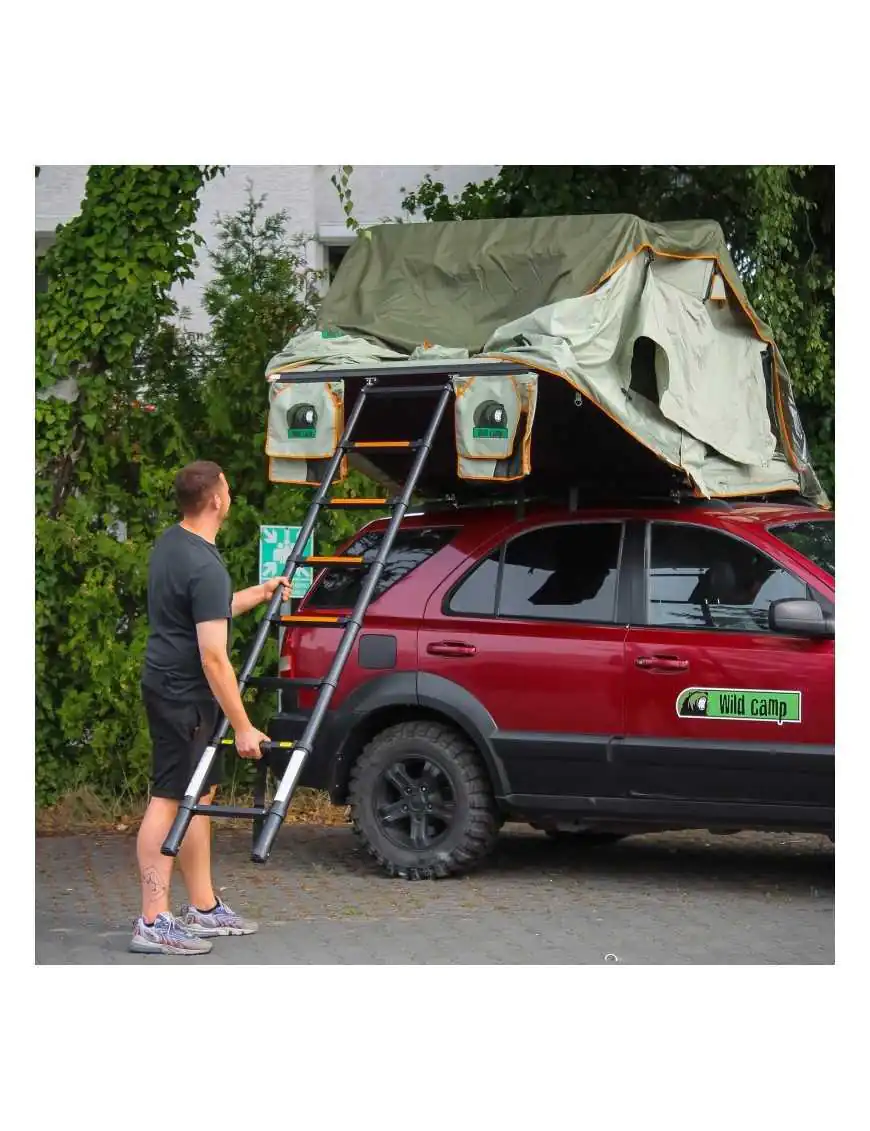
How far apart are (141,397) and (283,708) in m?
3.28

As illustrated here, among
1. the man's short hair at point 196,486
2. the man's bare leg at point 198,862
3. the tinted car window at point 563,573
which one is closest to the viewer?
the man's short hair at point 196,486

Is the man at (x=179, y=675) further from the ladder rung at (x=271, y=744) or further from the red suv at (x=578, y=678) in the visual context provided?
the red suv at (x=578, y=678)

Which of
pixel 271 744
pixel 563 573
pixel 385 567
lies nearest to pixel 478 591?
pixel 563 573

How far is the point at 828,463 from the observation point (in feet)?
39.7

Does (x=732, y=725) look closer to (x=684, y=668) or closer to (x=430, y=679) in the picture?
(x=684, y=668)

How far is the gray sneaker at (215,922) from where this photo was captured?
22.4 ft

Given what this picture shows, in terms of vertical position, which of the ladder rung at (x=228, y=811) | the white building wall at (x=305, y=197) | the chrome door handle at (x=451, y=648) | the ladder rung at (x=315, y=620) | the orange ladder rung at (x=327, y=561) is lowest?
the ladder rung at (x=228, y=811)

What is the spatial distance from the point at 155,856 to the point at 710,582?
3.00 m

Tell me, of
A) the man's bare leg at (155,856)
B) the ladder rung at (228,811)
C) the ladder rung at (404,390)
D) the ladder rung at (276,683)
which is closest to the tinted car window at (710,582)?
the ladder rung at (404,390)

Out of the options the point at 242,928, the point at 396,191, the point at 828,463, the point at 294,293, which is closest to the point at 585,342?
the point at 242,928

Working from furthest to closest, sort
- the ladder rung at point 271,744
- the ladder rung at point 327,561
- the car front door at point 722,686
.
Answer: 1. the car front door at point 722,686
2. the ladder rung at point 327,561
3. the ladder rung at point 271,744

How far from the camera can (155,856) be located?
6395mm

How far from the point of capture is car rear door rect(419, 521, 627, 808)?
785 cm

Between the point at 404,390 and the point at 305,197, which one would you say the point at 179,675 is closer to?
the point at 404,390
